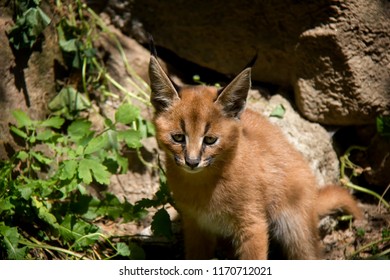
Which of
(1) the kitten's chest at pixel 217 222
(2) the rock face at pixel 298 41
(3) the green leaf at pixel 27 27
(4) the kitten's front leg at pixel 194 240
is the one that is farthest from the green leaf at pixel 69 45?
(1) the kitten's chest at pixel 217 222

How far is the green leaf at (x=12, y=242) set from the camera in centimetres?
466

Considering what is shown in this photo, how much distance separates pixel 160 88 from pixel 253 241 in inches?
57.5

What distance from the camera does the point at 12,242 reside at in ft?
15.4

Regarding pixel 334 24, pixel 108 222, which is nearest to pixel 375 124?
pixel 334 24

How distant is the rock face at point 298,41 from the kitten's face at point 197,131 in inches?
44.0

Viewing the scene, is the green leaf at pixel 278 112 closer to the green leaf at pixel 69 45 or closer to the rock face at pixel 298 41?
the rock face at pixel 298 41

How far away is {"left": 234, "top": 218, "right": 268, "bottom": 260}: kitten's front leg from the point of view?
4953mm

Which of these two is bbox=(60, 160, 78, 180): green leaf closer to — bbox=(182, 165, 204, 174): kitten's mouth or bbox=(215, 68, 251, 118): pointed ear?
bbox=(182, 165, 204, 174): kitten's mouth

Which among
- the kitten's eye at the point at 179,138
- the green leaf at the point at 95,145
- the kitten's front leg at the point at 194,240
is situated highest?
the kitten's eye at the point at 179,138

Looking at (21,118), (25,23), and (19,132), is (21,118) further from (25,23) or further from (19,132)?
(25,23)

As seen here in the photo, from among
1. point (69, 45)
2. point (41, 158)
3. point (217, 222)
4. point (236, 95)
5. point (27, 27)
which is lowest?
point (217, 222)

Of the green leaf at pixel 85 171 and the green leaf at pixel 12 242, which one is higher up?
the green leaf at pixel 85 171

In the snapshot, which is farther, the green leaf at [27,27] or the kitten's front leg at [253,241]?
the green leaf at [27,27]

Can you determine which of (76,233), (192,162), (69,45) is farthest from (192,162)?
(69,45)
